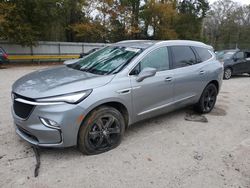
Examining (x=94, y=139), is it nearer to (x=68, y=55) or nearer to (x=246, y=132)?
(x=246, y=132)

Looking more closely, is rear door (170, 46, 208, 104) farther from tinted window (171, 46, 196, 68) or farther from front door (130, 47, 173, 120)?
front door (130, 47, 173, 120)

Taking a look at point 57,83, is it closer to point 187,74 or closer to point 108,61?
point 108,61

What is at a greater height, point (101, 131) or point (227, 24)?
A: point (227, 24)

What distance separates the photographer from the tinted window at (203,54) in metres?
4.78

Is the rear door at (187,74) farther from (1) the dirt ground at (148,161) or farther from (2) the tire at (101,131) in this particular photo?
(2) the tire at (101,131)

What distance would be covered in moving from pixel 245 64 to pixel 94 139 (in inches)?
437

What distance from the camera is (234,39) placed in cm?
3806

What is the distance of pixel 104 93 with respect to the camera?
2998mm

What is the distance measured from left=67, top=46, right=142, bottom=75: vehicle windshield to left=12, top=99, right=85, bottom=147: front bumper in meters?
0.90

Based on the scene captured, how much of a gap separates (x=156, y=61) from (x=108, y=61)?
0.87m

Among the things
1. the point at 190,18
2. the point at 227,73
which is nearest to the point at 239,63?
the point at 227,73

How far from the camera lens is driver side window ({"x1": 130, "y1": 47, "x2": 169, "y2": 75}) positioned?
3.50 meters

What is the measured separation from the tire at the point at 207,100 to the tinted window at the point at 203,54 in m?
0.65

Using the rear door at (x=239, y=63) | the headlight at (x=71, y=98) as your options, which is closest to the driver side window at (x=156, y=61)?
the headlight at (x=71, y=98)
